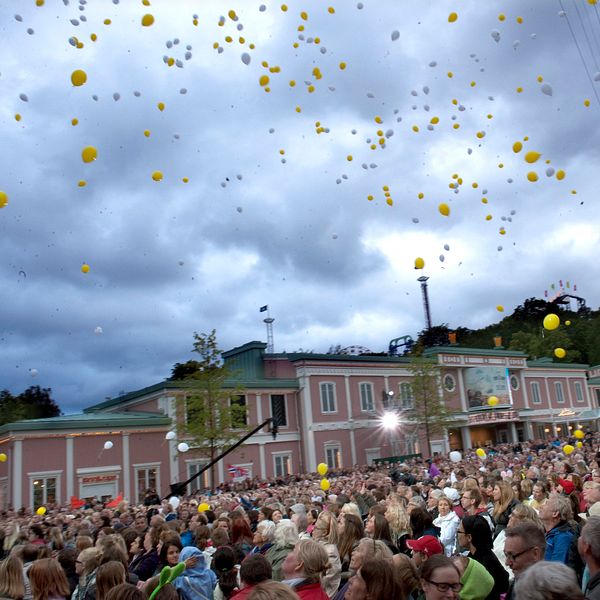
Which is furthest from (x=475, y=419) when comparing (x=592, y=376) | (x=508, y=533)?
(x=508, y=533)

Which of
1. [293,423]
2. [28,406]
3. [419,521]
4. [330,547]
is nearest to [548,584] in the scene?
[330,547]

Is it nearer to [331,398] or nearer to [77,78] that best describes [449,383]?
[331,398]

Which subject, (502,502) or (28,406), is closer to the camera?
(502,502)

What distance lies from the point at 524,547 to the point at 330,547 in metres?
2.43

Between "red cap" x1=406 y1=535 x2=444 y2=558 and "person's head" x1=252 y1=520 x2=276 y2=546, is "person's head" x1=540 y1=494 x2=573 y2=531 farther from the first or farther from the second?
"person's head" x1=252 y1=520 x2=276 y2=546

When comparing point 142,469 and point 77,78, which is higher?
point 77,78

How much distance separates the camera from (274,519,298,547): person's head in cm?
638

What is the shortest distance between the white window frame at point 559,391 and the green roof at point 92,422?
38.3 m

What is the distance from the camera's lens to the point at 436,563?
3770 millimetres

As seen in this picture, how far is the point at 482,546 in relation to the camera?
16.7 ft

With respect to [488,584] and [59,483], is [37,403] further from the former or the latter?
[488,584]

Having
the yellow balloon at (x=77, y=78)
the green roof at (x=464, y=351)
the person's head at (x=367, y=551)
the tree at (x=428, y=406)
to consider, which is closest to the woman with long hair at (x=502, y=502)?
the person's head at (x=367, y=551)

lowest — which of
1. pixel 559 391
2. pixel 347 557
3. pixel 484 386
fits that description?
pixel 347 557

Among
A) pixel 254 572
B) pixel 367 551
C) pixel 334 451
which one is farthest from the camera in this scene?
pixel 334 451
